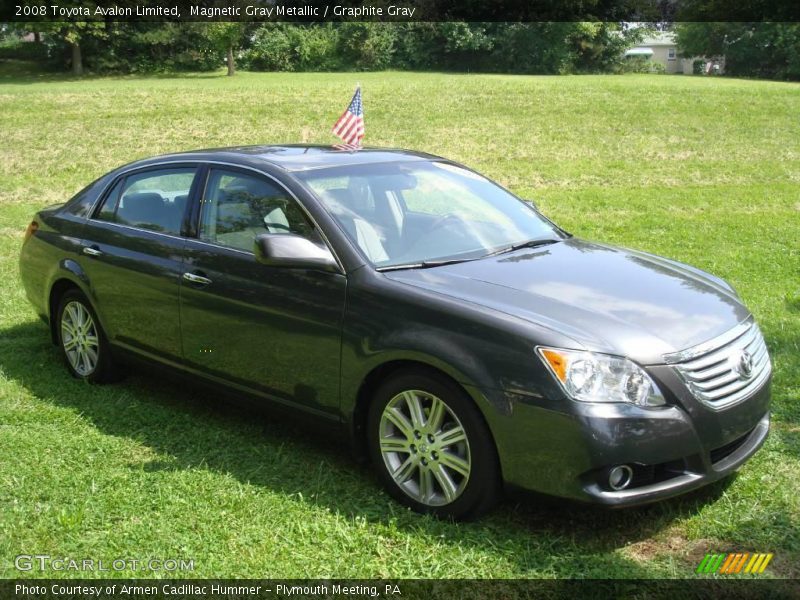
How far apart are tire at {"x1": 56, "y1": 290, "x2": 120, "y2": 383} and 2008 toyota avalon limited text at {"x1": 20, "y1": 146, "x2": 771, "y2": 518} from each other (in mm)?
26

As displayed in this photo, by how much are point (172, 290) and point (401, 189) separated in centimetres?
144

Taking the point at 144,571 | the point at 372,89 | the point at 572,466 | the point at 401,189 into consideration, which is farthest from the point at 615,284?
the point at 372,89

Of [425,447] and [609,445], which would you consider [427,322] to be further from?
[609,445]

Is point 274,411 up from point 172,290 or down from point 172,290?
down

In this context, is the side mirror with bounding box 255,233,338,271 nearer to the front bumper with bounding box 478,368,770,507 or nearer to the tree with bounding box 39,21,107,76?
the front bumper with bounding box 478,368,770,507

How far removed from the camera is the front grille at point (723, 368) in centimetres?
355

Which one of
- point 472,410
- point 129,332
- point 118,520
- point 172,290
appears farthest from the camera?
point 129,332

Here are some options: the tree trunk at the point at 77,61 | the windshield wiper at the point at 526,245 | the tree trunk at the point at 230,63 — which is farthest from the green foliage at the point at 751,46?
the windshield wiper at the point at 526,245

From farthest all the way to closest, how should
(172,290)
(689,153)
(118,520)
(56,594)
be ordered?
(689,153) → (172,290) → (118,520) → (56,594)

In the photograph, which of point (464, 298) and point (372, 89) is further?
point (372, 89)

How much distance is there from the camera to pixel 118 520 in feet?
12.9

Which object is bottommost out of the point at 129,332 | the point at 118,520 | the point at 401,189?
the point at 118,520

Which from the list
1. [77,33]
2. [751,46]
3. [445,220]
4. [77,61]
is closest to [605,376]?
[445,220]

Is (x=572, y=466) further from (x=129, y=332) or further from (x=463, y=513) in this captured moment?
(x=129, y=332)
